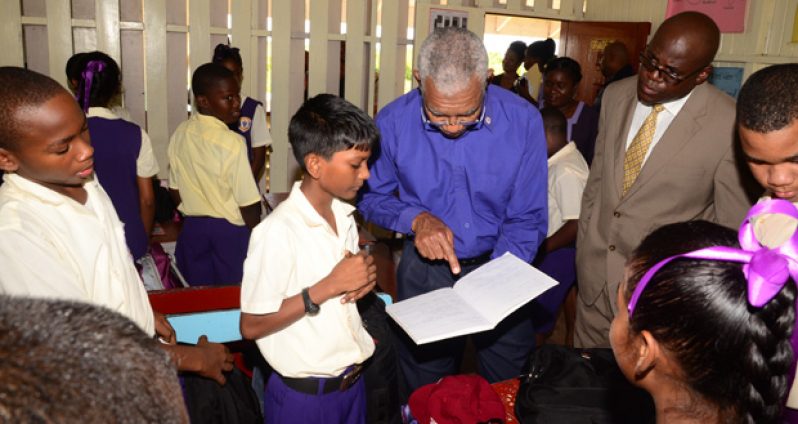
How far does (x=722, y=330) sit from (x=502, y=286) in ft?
3.24

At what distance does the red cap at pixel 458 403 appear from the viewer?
5.57 ft

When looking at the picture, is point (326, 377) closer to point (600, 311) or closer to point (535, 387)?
point (535, 387)

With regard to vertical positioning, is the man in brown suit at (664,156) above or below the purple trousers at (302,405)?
above

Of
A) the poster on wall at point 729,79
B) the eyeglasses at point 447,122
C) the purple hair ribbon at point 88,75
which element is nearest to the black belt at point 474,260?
the eyeglasses at point 447,122

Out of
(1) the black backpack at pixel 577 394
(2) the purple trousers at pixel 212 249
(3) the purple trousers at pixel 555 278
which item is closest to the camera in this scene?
(1) the black backpack at pixel 577 394

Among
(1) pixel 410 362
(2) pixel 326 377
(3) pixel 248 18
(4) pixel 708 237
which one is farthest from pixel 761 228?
(3) pixel 248 18

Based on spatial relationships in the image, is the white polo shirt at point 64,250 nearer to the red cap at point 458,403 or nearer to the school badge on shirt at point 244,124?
the red cap at point 458,403

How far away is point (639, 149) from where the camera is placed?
7.66 ft

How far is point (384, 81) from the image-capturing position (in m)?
6.00

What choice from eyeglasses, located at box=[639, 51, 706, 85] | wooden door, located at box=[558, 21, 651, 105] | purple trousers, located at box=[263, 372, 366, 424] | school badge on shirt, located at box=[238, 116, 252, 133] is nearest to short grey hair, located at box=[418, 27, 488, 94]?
eyeglasses, located at box=[639, 51, 706, 85]

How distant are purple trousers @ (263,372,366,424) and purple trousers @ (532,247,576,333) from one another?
5.74ft

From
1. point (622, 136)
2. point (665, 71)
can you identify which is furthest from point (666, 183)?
point (665, 71)

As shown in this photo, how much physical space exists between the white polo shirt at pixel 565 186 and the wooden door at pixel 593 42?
3.20 m

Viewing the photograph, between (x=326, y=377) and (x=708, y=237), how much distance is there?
1.18 meters
